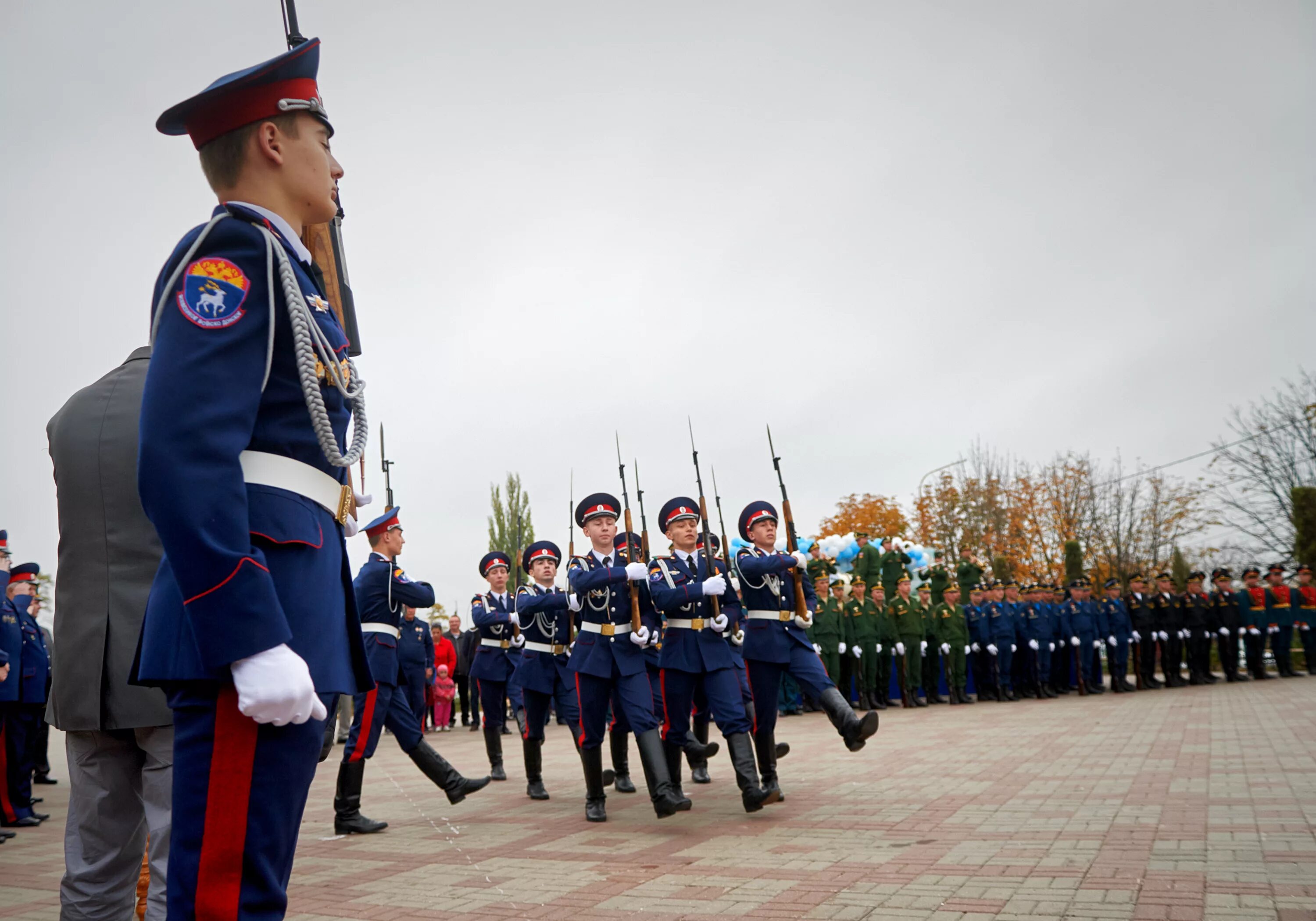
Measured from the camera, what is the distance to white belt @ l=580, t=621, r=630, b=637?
723cm

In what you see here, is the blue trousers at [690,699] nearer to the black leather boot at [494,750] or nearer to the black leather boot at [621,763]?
the black leather boot at [621,763]

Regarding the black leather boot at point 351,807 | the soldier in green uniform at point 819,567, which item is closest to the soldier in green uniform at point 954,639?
the soldier in green uniform at point 819,567

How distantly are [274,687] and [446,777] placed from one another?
227 inches

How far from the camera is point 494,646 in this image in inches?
393

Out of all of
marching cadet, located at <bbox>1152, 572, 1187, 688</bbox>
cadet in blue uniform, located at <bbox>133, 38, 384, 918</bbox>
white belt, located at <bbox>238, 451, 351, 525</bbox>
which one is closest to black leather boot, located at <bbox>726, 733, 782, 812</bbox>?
cadet in blue uniform, located at <bbox>133, 38, 384, 918</bbox>

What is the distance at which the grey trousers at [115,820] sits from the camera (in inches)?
107

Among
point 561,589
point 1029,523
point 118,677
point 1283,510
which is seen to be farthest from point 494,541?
point 118,677

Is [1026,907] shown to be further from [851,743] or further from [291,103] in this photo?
[291,103]

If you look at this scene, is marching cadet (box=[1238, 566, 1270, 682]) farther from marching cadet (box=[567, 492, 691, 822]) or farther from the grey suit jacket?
the grey suit jacket

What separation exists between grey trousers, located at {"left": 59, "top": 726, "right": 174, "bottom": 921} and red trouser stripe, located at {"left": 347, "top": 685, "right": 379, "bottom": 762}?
419 cm

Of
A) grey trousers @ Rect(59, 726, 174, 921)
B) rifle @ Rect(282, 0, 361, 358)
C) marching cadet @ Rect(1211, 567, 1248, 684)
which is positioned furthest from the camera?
marching cadet @ Rect(1211, 567, 1248, 684)

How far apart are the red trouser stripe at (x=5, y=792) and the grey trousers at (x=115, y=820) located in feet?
20.2

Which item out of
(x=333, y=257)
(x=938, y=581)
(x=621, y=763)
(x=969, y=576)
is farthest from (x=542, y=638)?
(x=969, y=576)

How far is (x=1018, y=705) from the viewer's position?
51.8 ft
